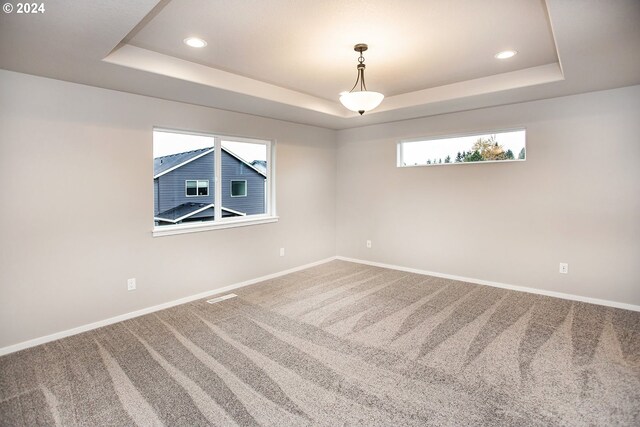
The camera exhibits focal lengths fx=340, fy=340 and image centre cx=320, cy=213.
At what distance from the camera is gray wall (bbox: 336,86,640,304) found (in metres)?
3.68

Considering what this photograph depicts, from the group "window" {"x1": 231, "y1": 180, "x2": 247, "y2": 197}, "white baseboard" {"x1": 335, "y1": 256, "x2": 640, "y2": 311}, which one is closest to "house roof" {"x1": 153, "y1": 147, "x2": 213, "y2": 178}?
"window" {"x1": 231, "y1": 180, "x2": 247, "y2": 197}

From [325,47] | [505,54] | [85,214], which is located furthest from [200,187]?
[505,54]

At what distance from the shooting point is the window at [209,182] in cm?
392

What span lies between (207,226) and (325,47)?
8.32ft

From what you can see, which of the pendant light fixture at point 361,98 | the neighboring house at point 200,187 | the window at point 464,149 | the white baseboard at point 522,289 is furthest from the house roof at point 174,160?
the white baseboard at point 522,289

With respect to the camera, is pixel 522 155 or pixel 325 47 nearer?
pixel 325 47

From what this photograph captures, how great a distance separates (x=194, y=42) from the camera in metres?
2.80

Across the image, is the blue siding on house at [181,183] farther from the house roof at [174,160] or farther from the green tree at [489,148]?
the green tree at [489,148]

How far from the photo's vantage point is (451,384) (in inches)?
92.1

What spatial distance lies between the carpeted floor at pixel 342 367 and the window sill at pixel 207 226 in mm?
858

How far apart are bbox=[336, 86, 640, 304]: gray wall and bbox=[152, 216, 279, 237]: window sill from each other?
1.91m

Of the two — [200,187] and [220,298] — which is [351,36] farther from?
[220,298]

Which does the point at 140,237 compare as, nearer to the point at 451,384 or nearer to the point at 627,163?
the point at 451,384

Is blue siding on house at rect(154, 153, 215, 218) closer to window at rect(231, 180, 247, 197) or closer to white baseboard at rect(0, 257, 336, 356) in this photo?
window at rect(231, 180, 247, 197)
